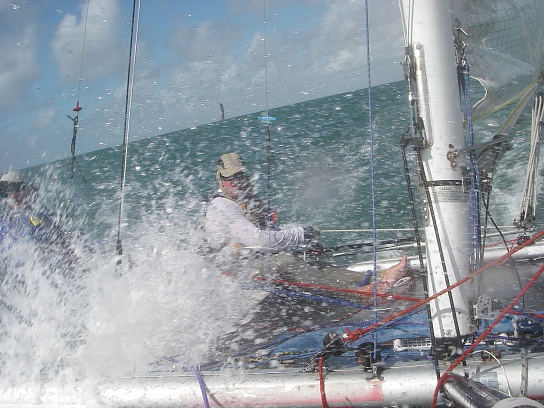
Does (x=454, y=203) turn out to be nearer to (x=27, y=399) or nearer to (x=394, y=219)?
(x=27, y=399)

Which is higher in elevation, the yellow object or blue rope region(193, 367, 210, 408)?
the yellow object

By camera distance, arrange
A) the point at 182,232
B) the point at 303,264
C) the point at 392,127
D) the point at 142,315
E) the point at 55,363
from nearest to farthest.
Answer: the point at 55,363 < the point at 142,315 < the point at 303,264 < the point at 182,232 < the point at 392,127

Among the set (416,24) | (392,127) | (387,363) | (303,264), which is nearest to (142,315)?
(303,264)

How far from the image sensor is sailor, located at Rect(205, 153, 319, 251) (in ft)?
14.1

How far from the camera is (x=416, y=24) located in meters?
2.83

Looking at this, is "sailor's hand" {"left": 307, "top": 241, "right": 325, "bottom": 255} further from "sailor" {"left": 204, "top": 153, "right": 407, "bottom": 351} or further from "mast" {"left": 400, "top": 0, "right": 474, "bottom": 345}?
"mast" {"left": 400, "top": 0, "right": 474, "bottom": 345}

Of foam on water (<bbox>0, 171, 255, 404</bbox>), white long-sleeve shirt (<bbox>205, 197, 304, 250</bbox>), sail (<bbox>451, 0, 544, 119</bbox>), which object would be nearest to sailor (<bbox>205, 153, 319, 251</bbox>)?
white long-sleeve shirt (<bbox>205, 197, 304, 250</bbox>)

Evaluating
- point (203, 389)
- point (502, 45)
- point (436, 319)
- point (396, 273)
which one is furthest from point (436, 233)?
point (502, 45)

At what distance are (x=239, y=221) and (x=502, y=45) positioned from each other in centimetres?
214

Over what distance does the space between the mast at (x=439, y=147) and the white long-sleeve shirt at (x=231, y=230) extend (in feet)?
5.51

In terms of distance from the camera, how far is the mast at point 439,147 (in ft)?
9.07

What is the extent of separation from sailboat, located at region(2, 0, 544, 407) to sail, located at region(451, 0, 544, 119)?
42 mm

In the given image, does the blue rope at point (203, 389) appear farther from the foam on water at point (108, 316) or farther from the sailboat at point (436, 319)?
the foam on water at point (108, 316)

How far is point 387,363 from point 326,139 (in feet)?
39.0
